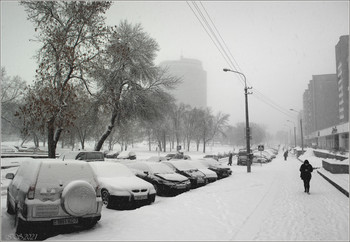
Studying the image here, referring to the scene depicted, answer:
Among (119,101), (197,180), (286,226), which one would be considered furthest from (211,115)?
(286,226)

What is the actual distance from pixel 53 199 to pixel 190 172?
10.1 meters

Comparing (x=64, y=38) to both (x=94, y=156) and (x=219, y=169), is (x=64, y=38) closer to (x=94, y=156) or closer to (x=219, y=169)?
(x=94, y=156)

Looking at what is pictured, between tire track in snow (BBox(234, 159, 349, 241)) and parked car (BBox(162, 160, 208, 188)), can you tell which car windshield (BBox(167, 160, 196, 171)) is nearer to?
parked car (BBox(162, 160, 208, 188))

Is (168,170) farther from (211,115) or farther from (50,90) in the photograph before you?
(211,115)

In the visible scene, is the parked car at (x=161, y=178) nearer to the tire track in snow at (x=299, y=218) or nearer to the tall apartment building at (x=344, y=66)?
Answer: the tire track in snow at (x=299, y=218)

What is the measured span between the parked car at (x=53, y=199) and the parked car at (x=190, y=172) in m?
8.62

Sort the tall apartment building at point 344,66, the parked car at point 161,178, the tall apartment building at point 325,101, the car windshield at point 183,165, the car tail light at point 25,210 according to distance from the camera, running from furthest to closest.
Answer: the tall apartment building at point 325,101, the tall apartment building at point 344,66, the car windshield at point 183,165, the parked car at point 161,178, the car tail light at point 25,210

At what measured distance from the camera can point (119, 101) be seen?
79.6 ft

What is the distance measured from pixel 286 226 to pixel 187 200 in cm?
394

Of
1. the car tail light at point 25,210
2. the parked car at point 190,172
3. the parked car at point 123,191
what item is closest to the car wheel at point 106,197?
the parked car at point 123,191

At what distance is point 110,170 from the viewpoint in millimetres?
10789

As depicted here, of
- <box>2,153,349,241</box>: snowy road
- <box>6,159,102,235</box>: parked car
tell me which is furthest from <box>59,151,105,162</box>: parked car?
<box>6,159,102,235</box>: parked car

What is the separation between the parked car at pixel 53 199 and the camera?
5.99 m

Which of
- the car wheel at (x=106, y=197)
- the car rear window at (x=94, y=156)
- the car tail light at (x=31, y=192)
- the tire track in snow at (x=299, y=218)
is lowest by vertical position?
the tire track in snow at (x=299, y=218)
